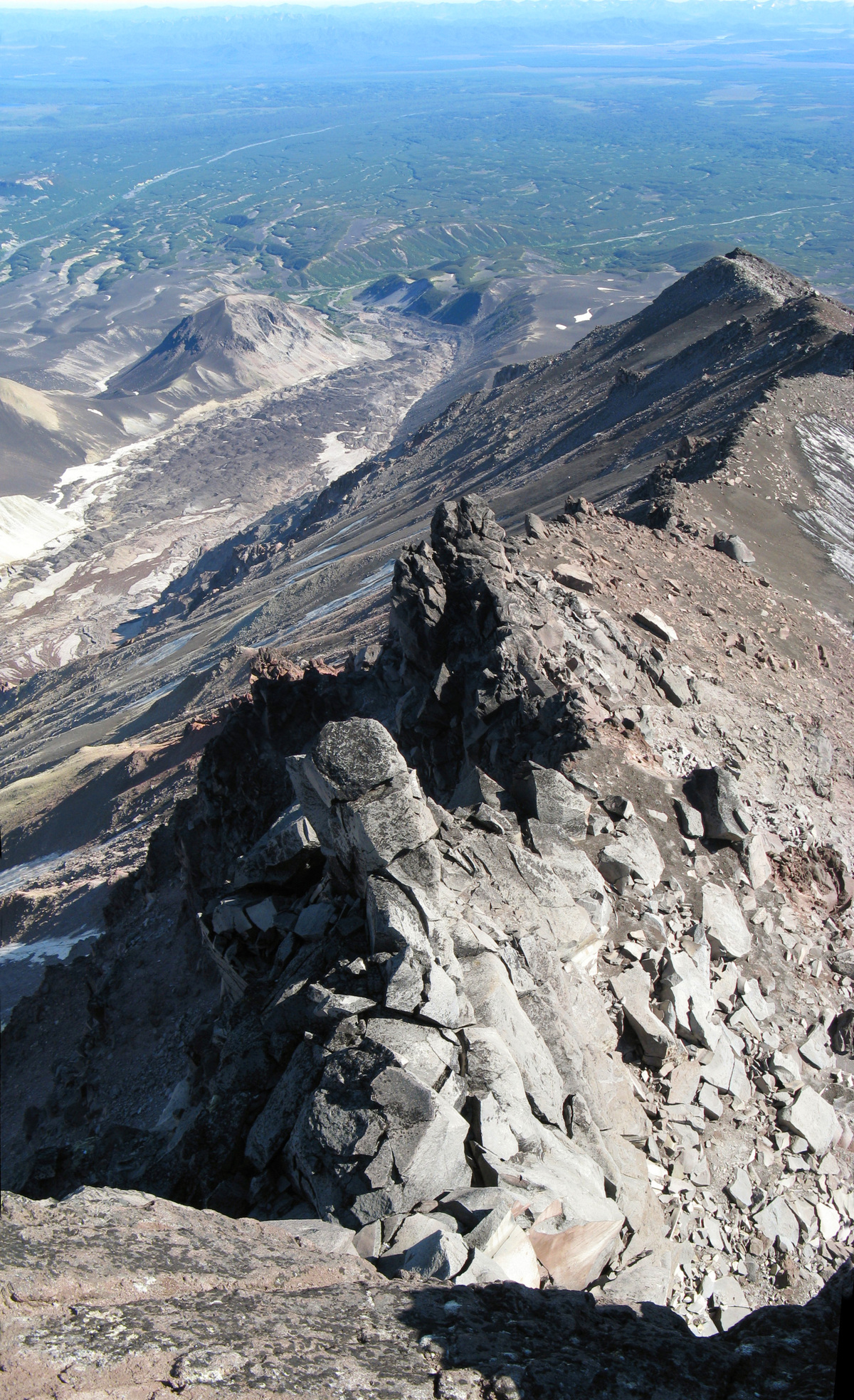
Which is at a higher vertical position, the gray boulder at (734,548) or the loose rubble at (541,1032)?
the gray boulder at (734,548)

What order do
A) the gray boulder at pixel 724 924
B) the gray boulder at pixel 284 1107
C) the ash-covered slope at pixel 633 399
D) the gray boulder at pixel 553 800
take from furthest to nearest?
the ash-covered slope at pixel 633 399, the gray boulder at pixel 553 800, the gray boulder at pixel 724 924, the gray boulder at pixel 284 1107

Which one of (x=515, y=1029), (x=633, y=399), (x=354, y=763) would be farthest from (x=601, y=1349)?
(x=633, y=399)

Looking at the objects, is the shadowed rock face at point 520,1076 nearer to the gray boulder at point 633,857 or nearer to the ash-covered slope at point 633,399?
the gray boulder at point 633,857

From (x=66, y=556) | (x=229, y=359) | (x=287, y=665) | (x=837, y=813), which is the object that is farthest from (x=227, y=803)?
(x=229, y=359)

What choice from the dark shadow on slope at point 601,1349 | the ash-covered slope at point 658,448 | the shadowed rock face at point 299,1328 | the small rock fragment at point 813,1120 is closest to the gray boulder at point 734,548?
the ash-covered slope at point 658,448

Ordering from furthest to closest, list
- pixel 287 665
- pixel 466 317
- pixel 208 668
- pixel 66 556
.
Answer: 1. pixel 466 317
2. pixel 66 556
3. pixel 208 668
4. pixel 287 665

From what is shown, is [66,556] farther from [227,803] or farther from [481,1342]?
[481,1342]

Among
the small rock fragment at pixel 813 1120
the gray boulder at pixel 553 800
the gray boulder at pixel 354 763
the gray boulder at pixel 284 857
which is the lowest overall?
the small rock fragment at pixel 813 1120

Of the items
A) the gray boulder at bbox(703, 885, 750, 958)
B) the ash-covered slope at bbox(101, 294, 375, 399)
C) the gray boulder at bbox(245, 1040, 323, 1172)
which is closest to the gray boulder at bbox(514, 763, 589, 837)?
the gray boulder at bbox(703, 885, 750, 958)
